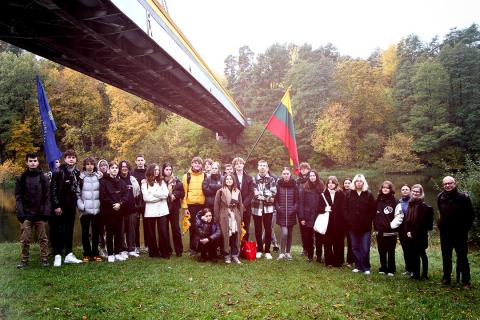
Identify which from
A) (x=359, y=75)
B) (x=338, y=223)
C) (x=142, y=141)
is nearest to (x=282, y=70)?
(x=359, y=75)

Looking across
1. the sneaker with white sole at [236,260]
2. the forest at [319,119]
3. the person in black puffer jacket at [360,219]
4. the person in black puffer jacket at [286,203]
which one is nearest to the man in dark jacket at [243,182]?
the person in black puffer jacket at [286,203]

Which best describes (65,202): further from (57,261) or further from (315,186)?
(315,186)

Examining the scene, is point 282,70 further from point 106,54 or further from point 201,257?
point 201,257

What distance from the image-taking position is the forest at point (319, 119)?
32.7 m

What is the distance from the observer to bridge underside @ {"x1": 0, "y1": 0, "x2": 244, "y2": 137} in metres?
7.24

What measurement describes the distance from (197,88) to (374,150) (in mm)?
24764

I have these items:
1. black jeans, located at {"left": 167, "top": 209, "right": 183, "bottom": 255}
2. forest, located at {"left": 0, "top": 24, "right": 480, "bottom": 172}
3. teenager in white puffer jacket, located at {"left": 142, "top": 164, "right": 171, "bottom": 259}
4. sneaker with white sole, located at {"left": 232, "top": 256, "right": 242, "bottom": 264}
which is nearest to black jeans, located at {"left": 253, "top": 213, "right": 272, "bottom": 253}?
sneaker with white sole, located at {"left": 232, "top": 256, "right": 242, "bottom": 264}

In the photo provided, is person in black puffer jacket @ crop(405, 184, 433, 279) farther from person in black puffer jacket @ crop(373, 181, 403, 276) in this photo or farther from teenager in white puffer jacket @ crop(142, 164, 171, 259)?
teenager in white puffer jacket @ crop(142, 164, 171, 259)

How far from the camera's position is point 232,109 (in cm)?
2530

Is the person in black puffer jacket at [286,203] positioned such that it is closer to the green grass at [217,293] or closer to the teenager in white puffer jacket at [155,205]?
the green grass at [217,293]

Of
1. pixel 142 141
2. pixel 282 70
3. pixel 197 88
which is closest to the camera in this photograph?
pixel 197 88

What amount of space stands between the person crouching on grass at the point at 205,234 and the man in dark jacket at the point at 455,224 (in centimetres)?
364

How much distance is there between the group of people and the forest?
26.3 m

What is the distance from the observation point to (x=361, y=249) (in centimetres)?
632
